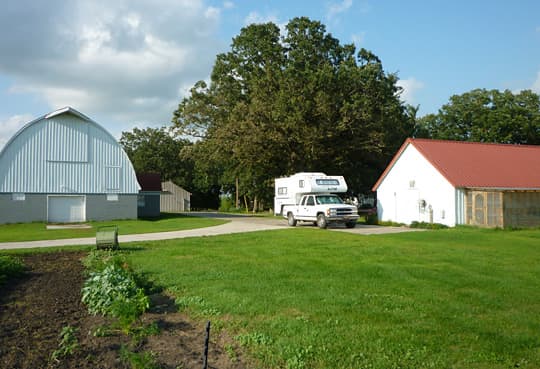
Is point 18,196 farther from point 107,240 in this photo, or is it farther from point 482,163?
point 482,163

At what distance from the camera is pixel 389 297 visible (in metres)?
8.08

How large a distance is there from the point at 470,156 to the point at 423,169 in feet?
14.2

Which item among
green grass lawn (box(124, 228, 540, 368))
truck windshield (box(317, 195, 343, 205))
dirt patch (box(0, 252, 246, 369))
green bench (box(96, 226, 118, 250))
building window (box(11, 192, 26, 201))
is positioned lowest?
dirt patch (box(0, 252, 246, 369))

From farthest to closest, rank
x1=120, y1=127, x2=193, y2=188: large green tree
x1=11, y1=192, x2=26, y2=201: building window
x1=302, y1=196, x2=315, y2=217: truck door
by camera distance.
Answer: x1=120, y1=127, x2=193, y2=188: large green tree < x1=11, y1=192, x2=26, y2=201: building window < x1=302, y1=196, x2=315, y2=217: truck door

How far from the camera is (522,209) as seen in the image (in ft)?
86.4

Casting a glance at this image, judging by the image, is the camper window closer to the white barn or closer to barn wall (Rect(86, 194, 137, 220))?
the white barn

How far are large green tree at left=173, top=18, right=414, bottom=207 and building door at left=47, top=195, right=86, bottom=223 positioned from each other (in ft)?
37.7

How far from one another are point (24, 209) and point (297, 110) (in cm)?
1994

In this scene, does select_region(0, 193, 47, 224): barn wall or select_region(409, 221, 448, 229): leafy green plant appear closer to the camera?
select_region(409, 221, 448, 229): leafy green plant

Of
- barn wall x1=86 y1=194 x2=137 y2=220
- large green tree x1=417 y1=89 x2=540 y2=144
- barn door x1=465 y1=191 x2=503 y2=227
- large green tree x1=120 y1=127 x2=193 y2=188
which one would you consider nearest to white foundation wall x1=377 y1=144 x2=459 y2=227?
barn door x1=465 y1=191 x2=503 y2=227

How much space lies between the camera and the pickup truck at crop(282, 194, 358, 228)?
2594cm

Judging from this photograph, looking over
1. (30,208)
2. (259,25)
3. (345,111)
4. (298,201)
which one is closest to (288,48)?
(259,25)

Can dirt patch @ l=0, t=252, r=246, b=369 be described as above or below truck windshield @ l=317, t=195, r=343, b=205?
below

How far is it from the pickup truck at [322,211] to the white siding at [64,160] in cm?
1389
